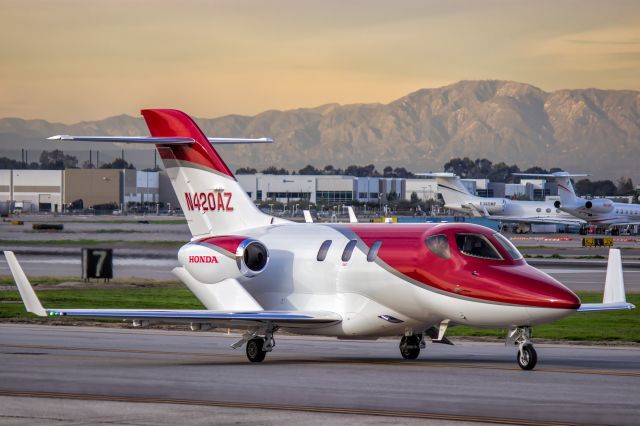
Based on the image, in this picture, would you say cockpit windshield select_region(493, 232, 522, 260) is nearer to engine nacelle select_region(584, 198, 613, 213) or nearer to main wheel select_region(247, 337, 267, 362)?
main wheel select_region(247, 337, 267, 362)

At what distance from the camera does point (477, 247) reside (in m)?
24.0

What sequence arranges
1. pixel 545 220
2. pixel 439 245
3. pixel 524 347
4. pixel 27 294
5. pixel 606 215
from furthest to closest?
pixel 606 215
pixel 545 220
pixel 439 245
pixel 27 294
pixel 524 347

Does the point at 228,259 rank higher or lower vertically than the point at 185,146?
lower

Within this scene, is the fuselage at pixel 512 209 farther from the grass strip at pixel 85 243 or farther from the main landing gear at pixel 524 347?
the main landing gear at pixel 524 347

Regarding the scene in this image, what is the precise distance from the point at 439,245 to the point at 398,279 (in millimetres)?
1126

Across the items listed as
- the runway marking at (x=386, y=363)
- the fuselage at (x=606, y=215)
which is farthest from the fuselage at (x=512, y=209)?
the runway marking at (x=386, y=363)

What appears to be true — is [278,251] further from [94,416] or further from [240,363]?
[94,416]

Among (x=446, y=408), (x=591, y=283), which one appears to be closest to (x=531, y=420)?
(x=446, y=408)

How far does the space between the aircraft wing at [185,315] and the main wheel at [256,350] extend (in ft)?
2.16

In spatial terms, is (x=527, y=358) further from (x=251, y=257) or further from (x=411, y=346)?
(x=251, y=257)

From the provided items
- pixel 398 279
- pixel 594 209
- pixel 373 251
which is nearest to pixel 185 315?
pixel 373 251

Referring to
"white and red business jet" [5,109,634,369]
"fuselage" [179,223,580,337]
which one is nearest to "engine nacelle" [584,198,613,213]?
"white and red business jet" [5,109,634,369]

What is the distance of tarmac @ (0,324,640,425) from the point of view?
57.9ft

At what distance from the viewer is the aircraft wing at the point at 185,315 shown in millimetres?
23484
